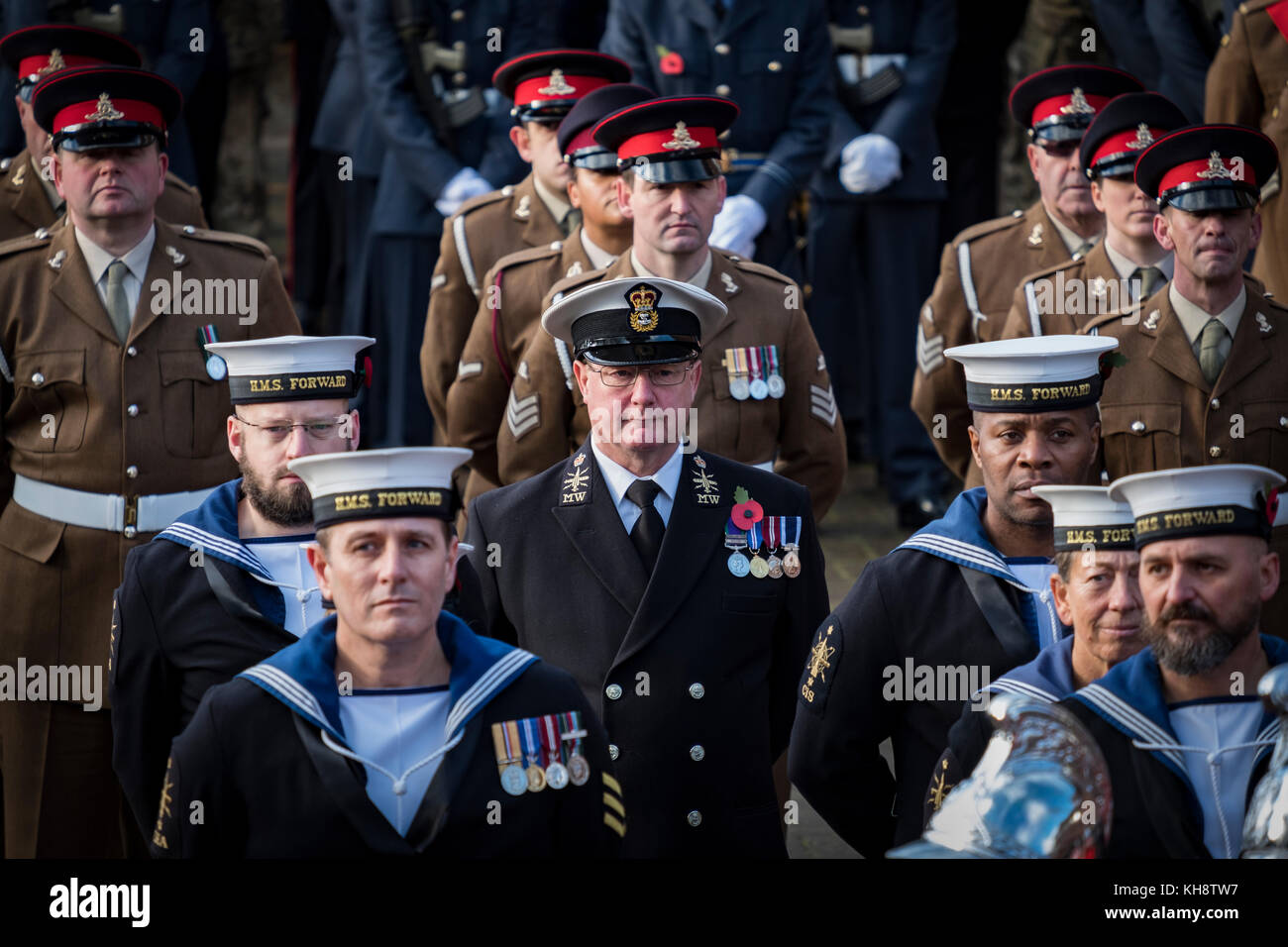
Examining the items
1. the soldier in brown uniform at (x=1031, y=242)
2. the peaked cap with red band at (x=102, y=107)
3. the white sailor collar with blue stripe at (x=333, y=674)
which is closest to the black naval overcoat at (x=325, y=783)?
the white sailor collar with blue stripe at (x=333, y=674)

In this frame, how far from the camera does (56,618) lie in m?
6.11

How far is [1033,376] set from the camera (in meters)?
4.84

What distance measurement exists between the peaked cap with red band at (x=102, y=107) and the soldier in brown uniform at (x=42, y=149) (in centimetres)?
104

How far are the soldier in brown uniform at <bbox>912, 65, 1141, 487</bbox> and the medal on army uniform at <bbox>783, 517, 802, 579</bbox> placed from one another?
227cm

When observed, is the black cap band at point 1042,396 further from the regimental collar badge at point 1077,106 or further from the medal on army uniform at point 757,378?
the regimental collar badge at point 1077,106

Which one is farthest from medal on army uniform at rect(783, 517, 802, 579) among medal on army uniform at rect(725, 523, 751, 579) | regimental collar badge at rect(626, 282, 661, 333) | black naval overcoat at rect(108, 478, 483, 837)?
black naval overcoat at rect(108, 478, 483, 837)

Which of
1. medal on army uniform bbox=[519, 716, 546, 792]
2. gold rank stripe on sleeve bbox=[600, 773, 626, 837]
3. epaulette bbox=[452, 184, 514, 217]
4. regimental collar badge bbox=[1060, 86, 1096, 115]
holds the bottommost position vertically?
gold rank stripe on sleeve bbox=[600, 773, 626, 837]

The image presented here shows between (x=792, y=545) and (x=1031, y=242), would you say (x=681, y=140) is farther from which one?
(x=1031, y=242)

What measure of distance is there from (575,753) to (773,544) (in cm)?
109

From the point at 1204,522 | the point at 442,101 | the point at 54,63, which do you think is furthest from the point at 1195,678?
the point at 442,101

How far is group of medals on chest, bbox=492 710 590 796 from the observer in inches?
160

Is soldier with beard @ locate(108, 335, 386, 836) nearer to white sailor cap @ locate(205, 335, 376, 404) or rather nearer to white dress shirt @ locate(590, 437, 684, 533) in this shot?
white sailor cap @ locate(205, 335, 376, 404)

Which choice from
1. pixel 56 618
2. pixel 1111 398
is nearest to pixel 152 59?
pixel 56 618

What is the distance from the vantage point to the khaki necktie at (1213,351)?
235 inches
